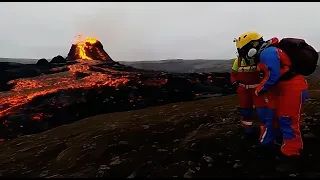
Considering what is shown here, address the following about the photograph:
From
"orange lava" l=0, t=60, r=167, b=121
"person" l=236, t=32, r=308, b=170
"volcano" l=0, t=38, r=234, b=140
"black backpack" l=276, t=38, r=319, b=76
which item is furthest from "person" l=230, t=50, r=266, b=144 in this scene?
"orange lava" l=0, t=60, r=167, b=121

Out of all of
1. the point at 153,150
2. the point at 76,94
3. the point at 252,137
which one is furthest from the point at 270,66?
the point at 76,94

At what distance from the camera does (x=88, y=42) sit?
7400 centimetres

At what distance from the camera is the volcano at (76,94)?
30.9 meters

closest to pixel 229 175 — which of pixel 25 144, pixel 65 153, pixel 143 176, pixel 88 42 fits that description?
pixel 143 176

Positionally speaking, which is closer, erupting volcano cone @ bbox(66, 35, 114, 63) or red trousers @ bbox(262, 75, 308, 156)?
red trousers @ bbox(262, 75, 308, 156)

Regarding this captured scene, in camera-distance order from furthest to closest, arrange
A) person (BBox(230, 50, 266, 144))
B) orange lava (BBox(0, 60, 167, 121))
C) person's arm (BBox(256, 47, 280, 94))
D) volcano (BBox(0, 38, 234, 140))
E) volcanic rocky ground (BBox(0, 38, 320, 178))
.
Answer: orange lava (BBox(0, 60, 167, 121))
volcano (BBox(0, 38, 234, 140))
person (BBox(230, 50, 266, 144))
volcanic rocky ground (BBox(0, 38, 320, 178))
person's arm (BBox(256, 47, 280, 94))

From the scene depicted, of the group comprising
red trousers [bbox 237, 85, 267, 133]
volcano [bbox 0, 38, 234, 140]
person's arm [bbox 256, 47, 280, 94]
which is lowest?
volcano [bbox 0, 38, 234, 140]

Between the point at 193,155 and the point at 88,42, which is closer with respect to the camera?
the point at 193,155

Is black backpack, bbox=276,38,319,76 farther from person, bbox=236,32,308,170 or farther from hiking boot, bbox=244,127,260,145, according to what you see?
hiking boot, bbox=244,127,260,145

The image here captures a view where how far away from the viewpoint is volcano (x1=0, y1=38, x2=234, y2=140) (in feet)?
101

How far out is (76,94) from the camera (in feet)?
125

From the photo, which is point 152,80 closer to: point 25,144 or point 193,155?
point 25,144

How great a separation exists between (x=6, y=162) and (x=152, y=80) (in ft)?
103

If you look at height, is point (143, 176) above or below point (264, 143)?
below
